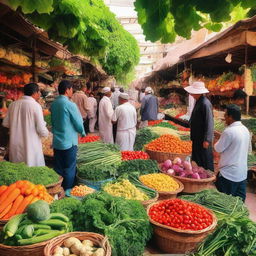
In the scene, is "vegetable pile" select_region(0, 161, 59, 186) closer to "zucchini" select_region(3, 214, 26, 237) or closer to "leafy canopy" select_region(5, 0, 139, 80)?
"zucchini" select_region(3, 214, 26, 237)

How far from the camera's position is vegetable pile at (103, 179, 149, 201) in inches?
142

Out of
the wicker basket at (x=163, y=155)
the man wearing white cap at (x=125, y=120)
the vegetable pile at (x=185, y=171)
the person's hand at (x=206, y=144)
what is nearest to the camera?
the vegetable pile at (x=185, y=171)

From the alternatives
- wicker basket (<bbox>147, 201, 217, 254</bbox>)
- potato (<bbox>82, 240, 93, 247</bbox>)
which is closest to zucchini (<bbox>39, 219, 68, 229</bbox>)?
potato (<bbox>82, 240, 93, 247</bbox>)

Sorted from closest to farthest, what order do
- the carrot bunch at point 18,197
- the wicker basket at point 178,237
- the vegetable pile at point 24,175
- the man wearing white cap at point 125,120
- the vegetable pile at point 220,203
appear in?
the wicker basket at point 178,237, the carrot bunch at point 18,197, the vegetable pile at point 220,203, the vegetable pile at point 24,175, the man wearing white cap at point 125,120

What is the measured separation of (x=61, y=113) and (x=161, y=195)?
231cm

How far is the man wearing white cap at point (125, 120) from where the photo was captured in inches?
294

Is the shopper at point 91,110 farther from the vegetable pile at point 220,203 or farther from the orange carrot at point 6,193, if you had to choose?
the orange carrot at point 6,193

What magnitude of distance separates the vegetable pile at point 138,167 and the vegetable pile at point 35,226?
2391 millimetres

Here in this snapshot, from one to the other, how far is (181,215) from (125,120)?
15.5 feet

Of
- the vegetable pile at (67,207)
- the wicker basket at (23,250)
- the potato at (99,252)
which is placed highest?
the vegetable pile at (67,207)

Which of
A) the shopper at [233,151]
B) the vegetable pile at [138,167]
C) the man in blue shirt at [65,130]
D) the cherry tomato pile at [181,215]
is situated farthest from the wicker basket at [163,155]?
the cherry tomato pile at [181,215]

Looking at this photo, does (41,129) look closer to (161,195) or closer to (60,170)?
(60,170)

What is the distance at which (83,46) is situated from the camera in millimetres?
5086

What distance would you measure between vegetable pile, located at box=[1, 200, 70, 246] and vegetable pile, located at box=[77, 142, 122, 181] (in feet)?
7.62
